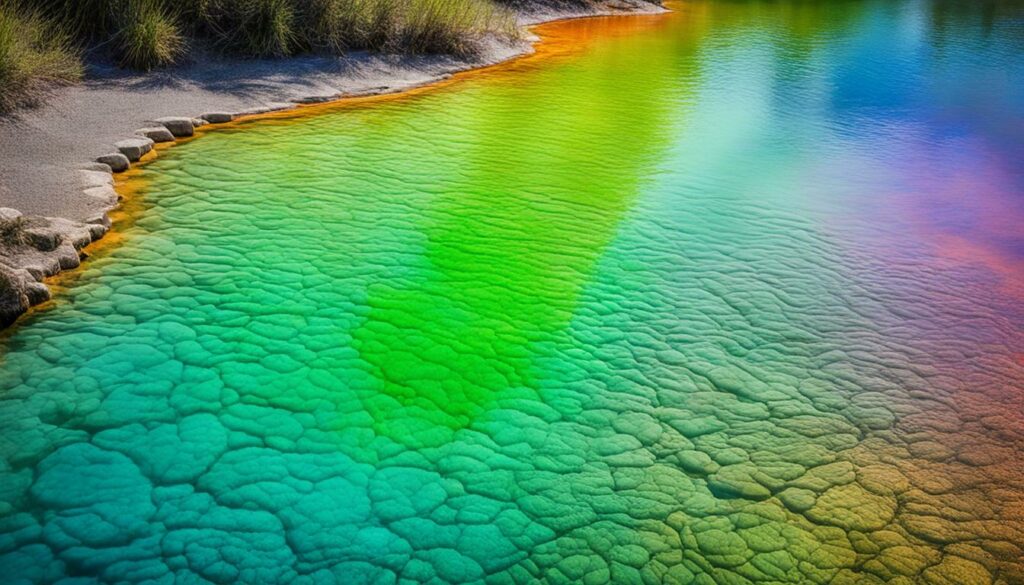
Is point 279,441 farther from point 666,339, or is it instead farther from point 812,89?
point 812,89

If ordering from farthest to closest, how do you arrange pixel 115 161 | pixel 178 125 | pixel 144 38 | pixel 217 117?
pixel 144 38
pixel 217 117
pixel 178 125
pixel 115 161

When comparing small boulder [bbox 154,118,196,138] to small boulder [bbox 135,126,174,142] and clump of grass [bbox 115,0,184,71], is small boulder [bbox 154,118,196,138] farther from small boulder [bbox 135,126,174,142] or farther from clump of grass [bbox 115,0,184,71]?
clump of grass [bbox 115,0,184,71]

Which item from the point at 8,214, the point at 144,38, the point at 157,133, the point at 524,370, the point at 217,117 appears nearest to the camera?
the point at 524,370

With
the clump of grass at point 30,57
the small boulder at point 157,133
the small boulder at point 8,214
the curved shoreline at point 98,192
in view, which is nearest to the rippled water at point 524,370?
the curved shoreline at point 98,192

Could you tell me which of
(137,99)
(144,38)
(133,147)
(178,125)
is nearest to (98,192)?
(133,147)

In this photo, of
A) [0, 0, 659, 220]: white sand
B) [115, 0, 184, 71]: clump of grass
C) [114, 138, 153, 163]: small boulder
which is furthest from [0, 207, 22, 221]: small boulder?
[115, 0, 184, 71]: clump of grass

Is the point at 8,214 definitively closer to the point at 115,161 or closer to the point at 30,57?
the point at 115,161

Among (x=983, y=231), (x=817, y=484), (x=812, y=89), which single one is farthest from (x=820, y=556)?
(x=812, y=89)
